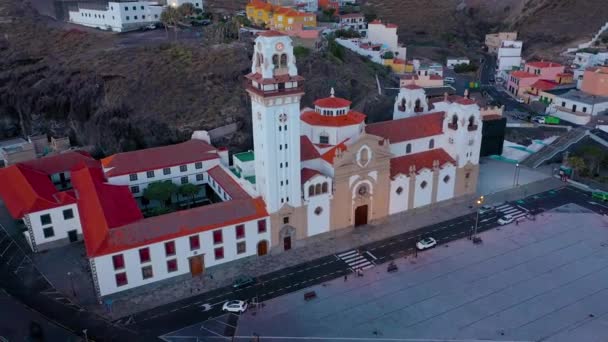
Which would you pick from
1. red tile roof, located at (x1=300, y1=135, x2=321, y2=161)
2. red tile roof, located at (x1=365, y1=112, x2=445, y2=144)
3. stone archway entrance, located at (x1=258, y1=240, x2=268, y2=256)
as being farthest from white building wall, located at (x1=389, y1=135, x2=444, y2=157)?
stone archway entrance, located at (x1=258, y1=240, x2=268, y2=256)

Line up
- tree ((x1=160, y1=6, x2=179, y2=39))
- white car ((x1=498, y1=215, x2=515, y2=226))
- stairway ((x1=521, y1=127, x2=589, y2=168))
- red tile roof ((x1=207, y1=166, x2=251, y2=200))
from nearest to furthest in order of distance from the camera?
red tile roof ((x1=207, y1=166, x2=251, y2=200)) < white car ((x1=498, y1=215, x2=515, y2=226)) < stairway ((x1=521, y1=127, x2=589, y2=168)) < tree ((x1=160, y1=6, x2=179, y2=39))

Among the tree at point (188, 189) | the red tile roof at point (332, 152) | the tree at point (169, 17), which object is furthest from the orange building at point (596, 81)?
the tree at point (169, 17)

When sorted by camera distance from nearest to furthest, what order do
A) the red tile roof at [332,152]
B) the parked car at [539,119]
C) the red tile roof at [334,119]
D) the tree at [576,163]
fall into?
the red tile roof at [332,152] → the red tile roof at [334,119] → the tree at [576,163] → the parked car at [539,119]

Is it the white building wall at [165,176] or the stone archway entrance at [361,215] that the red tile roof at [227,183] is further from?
the stone archway entrance at [361,215]

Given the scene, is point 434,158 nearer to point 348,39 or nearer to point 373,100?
point 373,100

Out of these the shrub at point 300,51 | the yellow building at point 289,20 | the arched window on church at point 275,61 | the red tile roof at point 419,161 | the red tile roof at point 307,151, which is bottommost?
the red tile roof at point 419,161

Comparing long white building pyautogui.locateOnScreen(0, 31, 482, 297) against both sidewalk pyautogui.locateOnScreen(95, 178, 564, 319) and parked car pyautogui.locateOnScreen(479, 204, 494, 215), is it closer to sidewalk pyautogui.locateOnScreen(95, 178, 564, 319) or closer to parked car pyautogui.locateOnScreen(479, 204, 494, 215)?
sidewalk pyautogui.locateOnScreen(95, 178, 564, 319)
